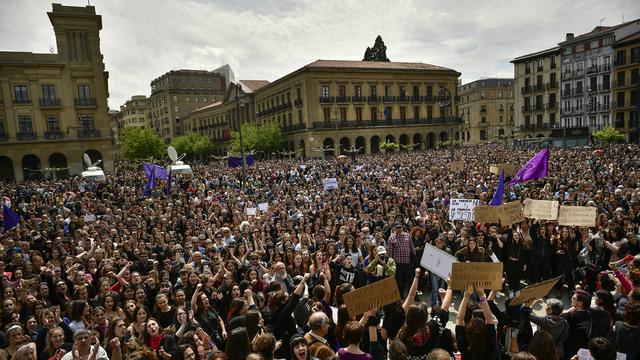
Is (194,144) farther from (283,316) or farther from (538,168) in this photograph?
(283,316)

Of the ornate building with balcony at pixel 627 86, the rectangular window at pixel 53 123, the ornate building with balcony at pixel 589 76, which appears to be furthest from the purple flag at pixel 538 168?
the ornate building with balcony at pixel 589 76

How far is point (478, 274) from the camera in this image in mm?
4461

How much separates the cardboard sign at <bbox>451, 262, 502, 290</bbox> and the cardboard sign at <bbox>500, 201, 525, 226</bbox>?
467cm

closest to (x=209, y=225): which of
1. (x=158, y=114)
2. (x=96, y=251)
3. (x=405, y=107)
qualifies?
(x=96, y=251)

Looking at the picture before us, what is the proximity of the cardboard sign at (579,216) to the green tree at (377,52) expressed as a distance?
61212 millimetres

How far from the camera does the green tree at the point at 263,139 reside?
2067 inches

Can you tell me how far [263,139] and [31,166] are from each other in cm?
2652

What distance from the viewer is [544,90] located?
191 ft

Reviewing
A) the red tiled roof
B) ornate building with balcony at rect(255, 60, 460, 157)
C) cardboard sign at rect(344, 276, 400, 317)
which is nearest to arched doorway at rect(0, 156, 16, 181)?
ornate building with balcony at rect(255, 60, 460, 157)

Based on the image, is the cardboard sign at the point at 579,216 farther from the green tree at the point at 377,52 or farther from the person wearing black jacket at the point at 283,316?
the green tree at the point at 377,52

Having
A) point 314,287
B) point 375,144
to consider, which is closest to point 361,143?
point 375,144

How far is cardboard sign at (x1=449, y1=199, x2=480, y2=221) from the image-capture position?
10.6 meters

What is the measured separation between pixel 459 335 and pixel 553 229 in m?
5.70

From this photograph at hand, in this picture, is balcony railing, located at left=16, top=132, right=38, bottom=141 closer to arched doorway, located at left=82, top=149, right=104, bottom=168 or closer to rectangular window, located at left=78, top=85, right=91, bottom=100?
arched doorway, located at left=82, top=149, right=104, bottom=168
